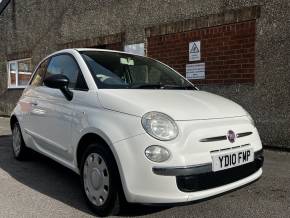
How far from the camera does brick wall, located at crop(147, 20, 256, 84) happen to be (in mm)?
7324

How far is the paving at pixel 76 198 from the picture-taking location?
3840mm

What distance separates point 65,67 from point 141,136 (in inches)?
72.3

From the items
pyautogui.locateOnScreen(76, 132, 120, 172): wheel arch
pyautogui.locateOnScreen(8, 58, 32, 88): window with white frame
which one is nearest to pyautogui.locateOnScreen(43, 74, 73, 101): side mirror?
pyautogui.locateOnScreen(76, 132, 120, 172): wheel arch

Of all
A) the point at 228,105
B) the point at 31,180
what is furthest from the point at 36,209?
the point at 228,105

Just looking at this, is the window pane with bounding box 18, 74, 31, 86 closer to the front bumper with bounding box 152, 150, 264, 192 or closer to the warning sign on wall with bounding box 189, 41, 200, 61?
the warning sign on wall with bounding box 189, 41, 200, 61

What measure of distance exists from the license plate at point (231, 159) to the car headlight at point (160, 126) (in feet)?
1.34

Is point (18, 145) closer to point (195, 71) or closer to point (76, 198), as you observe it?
point (76, 198)

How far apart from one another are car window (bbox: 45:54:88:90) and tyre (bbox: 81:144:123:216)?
75 cm

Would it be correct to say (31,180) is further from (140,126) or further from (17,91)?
(17,91)

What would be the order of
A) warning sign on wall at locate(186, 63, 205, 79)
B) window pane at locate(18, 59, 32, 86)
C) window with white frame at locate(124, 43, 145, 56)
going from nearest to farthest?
1. warning sign on wall at locate(186, 63, 205, 79)
2. window with white frame at locate(124, 43, 145, 56)
3. window pane at locate(18, 59, 32, 86)

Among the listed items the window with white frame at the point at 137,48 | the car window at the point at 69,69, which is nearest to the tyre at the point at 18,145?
the car window at the point at 69,69

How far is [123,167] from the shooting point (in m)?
3.35

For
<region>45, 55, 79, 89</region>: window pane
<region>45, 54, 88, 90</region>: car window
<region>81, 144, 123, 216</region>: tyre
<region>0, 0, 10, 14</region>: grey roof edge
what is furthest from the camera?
<region>0, 0, 10, 14</region>: grey roof edge

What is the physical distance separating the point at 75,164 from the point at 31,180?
1.16 metres
